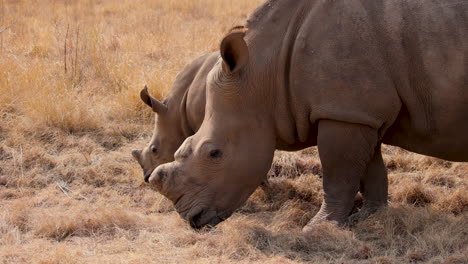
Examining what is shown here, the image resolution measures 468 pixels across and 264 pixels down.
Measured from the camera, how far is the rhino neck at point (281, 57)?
19.6 feet

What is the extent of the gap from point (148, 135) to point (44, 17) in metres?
6.99

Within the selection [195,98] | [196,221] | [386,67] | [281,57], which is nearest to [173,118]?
[195,98]

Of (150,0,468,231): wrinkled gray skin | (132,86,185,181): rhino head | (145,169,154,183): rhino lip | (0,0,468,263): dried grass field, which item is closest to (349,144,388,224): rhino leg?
(0,0,468,263): dried grass field

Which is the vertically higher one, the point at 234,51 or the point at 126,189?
the point at 234,51

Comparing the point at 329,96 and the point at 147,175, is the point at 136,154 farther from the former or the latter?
the point at 329,96

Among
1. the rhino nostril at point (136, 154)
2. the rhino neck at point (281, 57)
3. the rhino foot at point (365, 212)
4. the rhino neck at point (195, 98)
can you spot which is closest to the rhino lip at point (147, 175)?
the rhino nostril at point (136, 154)

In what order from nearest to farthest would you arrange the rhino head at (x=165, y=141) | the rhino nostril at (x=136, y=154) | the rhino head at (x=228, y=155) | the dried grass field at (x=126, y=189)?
the dried grass field at (x=126, y=189)
the rhino head at (x=228, y=155)
the rhino head at (x=165, y=141)
the rhino nostril at (x=136, y=154)

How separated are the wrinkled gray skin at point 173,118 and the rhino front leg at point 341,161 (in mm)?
1799

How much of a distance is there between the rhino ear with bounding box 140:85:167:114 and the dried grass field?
658 millimetres

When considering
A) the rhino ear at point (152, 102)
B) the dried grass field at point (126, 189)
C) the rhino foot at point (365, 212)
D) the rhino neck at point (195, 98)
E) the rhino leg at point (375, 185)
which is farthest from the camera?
the rhino ear at point (152, 102)

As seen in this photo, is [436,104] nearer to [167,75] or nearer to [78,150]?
[78,150]

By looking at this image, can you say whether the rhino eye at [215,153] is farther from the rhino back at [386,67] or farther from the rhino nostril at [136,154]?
the rhino nostril at [136,154]

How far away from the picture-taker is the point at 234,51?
590cm

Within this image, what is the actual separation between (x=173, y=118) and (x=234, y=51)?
188cm
